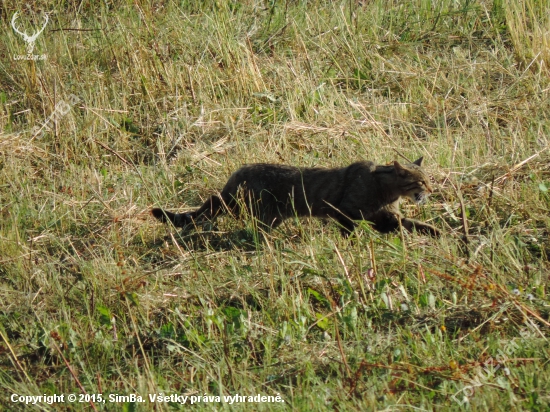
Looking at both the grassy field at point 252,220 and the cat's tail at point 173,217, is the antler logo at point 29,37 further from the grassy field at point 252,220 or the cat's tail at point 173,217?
the cat's tail at point 173,217

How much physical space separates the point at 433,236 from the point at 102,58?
4.12 metres

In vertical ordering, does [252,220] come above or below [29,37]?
below

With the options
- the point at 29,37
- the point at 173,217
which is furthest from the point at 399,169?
the point at 29,37

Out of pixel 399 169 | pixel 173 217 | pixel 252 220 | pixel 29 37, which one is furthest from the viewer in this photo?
pixel 29 37

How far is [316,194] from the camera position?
17.7 feet

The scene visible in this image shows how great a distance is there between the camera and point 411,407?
127 inches

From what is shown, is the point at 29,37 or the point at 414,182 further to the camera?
the point at 29,37

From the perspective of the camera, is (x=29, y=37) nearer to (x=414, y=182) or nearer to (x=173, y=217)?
(x=173, y=217)

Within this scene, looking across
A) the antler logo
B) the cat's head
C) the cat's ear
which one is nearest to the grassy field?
the antler logo

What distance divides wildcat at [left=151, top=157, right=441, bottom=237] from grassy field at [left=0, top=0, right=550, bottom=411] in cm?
14

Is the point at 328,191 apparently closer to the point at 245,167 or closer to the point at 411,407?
the point at 245,167

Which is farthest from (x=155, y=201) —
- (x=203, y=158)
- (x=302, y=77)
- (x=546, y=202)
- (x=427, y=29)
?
(x=427, y=29)

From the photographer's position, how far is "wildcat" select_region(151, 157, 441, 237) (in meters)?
5.30

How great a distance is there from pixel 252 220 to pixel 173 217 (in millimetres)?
610
